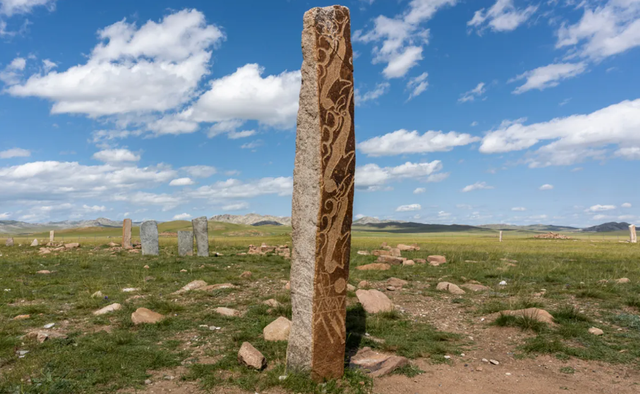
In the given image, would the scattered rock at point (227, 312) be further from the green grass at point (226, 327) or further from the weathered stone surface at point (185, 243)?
the weathered stone surface at point (185, 243)

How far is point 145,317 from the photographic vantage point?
24.5 feet

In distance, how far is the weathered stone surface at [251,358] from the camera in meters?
5.47

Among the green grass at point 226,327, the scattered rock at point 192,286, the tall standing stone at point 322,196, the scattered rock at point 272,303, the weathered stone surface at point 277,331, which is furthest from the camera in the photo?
the scattered rock at point 192,286

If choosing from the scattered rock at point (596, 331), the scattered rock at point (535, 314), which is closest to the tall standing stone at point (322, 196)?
the scattered rock at point (535, 314)

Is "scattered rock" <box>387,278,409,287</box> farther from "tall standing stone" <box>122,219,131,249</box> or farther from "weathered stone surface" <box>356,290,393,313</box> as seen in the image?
"tall standing stone" <box>122,219,131,249</box>

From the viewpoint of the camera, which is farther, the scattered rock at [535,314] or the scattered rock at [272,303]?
the scattered rock at [272,303]

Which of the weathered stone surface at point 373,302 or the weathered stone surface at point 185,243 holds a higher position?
the weathered stone surface at point 185,243

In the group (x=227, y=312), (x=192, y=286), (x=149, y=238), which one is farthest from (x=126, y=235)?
(x=227, y=312)

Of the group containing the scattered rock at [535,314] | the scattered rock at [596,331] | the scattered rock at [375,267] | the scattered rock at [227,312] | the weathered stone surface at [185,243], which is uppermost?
the weathered stone surface at [185,243]

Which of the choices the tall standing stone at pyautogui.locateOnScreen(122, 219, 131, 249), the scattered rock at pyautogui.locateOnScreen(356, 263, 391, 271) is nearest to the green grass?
the scattered rock at pyautogui.locateOnScreen(356, 263, 391, 271)

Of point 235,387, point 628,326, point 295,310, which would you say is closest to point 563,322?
point 628,326

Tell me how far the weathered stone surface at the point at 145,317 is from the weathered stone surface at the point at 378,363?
154 inches

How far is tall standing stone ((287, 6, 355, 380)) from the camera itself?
16.7ft

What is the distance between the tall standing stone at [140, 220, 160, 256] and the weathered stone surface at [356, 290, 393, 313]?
→ 14547 mm
